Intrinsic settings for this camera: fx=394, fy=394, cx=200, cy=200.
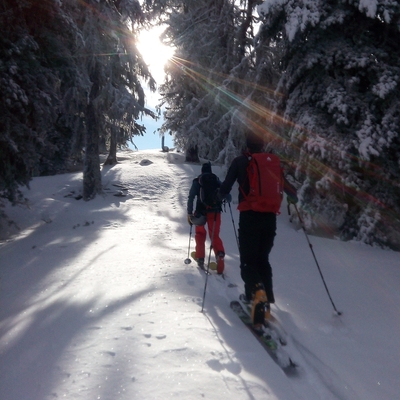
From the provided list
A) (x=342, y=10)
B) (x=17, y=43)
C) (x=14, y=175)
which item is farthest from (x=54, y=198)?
(x=342, y=10)

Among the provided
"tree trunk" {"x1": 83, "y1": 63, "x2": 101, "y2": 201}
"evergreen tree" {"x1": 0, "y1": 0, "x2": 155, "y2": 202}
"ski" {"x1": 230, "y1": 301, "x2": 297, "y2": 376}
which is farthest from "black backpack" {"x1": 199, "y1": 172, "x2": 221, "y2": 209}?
"tree trunk" {"x1": 83, "y1": 63, "x2": 101, "y2": 201}

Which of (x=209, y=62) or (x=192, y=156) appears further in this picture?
(x=192, y=156)

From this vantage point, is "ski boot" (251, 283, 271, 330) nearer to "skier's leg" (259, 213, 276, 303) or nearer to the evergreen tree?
"skier's leg" (259, 213, 276, 303)

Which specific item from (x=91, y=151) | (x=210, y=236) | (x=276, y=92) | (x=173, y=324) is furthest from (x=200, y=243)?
(x=91, y=151)

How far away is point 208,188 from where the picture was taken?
667cm

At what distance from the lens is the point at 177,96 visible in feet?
78.1

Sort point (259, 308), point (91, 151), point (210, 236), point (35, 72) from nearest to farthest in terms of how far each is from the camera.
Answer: point (259, 308) < point (210, 236) < point (35, 72) < point (91, 151)

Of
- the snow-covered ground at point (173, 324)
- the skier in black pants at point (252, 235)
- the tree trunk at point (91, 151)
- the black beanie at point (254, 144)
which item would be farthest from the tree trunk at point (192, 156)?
the skier in black pants at point (252, 235)

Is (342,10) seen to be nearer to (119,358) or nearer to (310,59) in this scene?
(310,59)

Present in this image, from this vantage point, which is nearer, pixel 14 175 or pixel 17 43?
pixel 17 43

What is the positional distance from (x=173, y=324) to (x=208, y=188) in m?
3.05

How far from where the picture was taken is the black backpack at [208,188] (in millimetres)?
6625

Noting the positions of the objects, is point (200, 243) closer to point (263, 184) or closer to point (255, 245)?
point (255, 245)

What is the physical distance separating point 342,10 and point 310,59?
134 cm
